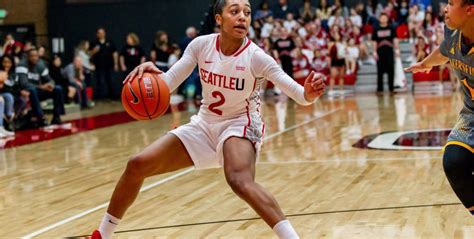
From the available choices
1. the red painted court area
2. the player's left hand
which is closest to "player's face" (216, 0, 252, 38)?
the player's left hand

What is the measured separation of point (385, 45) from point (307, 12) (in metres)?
3.65

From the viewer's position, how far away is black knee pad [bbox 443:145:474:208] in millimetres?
4535

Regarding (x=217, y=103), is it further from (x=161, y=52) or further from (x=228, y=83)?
(x=161, y=52)

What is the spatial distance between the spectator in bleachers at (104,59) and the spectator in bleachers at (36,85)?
24.6 feet

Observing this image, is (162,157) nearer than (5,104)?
Yes

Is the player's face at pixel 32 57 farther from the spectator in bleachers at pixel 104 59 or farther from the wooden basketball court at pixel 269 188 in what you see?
the spectator in bleachers at pixel 104 59

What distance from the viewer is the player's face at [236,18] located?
5039 mm

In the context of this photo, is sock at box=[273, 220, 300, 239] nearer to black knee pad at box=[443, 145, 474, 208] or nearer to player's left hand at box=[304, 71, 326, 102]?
player's left hand at box=[304, 71, 326, 102]

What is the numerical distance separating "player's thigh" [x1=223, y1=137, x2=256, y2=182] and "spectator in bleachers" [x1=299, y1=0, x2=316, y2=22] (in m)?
19.2

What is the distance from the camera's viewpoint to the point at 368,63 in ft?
77.5

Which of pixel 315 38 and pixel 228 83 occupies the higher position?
pixel 228 83

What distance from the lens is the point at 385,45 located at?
20938 mm

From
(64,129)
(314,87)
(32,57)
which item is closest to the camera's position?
(314,87)

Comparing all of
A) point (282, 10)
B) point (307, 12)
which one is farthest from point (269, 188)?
point (282, 10)
